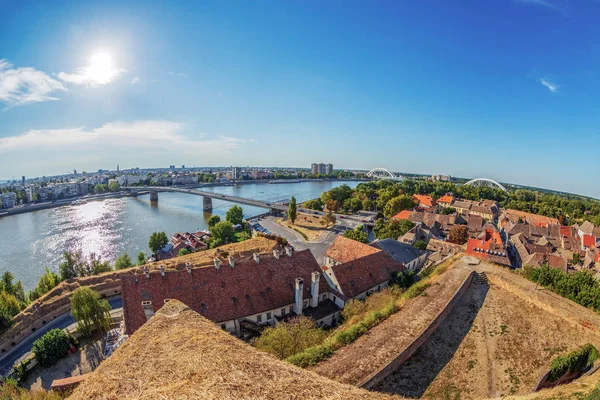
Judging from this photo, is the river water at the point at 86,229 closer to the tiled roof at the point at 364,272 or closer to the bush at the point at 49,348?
the bush at the point at 49,348

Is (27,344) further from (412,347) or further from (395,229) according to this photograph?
(395,229)

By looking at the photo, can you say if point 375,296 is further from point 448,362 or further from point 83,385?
point 83,385

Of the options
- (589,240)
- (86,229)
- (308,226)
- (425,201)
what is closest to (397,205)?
(425,201)

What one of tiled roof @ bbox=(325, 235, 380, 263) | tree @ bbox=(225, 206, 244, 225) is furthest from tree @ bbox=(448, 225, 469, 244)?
tree @ bbox=(225, 206, 244, 225)

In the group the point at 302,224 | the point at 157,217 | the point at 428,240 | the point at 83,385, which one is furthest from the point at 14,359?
the point at 157,217

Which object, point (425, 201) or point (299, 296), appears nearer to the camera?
point (299, 296)

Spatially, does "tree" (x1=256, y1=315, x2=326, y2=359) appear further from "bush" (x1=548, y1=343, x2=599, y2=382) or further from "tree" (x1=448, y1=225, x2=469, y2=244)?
"tree" (x1=448, y1=225, x2=469, y2=244)
